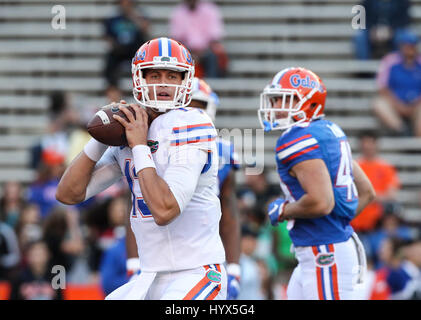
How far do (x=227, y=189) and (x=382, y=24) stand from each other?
573cm

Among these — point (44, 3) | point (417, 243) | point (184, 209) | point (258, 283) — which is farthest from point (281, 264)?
point (44, 3)

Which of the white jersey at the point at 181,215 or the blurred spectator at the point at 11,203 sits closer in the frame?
the white jersey at the point at 181,215

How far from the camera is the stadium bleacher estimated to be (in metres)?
10.9

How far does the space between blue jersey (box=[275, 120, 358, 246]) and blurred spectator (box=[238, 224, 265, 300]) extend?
8.96 feet

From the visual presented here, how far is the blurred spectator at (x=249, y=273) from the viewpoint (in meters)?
7.61

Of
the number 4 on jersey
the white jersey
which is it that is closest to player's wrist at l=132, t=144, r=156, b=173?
the white jersey

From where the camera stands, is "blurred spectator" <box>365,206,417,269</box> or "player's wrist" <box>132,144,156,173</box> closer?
"player's wrist" <box>132,144,156,173</box>

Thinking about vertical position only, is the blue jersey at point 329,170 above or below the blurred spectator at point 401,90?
below

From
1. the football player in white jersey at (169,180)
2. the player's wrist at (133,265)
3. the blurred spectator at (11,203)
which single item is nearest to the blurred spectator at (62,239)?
the blurred spectator at (11,203)

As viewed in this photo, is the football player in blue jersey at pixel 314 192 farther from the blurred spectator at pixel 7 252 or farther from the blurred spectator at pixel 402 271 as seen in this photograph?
the blurred spectator at pixel 7 252

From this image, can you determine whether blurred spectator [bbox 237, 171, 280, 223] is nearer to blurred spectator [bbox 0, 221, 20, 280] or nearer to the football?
blurred spectator [bbox 0, 221, 20, 280]

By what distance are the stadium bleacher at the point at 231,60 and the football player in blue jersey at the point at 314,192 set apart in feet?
18.0

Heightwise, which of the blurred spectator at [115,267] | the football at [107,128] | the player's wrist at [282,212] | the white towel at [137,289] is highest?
the football at [107,128]

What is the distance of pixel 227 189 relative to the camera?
5.57 m
